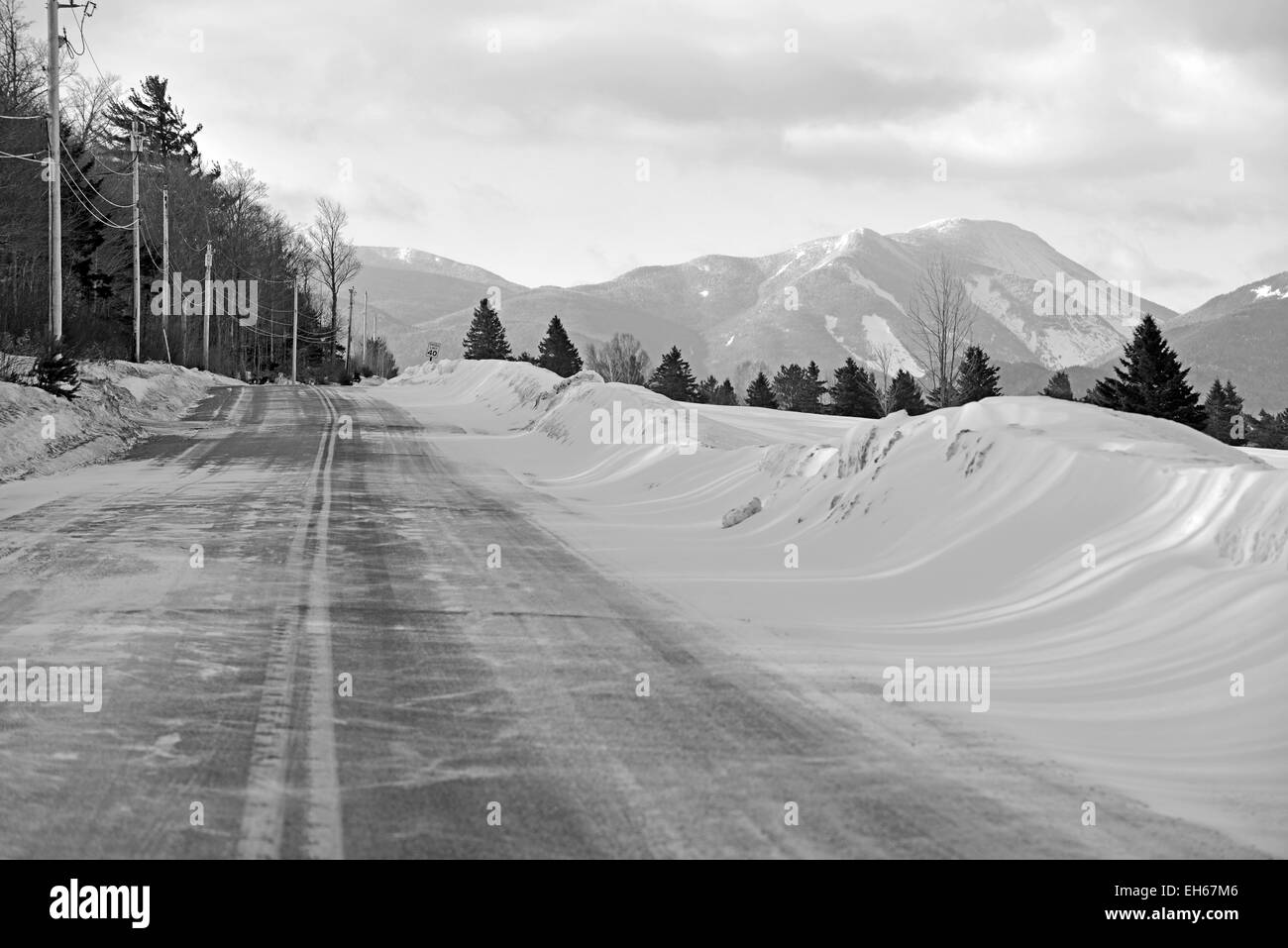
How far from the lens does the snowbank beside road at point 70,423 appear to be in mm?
15859

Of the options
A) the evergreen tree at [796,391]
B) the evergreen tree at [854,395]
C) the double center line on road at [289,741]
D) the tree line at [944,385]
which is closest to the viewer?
the double center line on road at [289,741]

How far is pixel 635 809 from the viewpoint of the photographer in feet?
12.3

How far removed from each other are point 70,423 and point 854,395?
6824cm

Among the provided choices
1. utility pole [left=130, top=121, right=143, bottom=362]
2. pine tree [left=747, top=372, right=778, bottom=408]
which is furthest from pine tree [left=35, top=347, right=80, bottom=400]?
pine tree [left=747, top=372, right=778, bottom=408]

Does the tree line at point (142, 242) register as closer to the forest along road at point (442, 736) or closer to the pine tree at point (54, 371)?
the pine tree at point (54, 371)

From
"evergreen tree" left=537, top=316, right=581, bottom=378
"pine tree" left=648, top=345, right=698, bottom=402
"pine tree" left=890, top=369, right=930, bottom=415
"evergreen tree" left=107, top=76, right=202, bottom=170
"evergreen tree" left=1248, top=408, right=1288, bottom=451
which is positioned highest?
"evergreen tree" left=107, top=76, right=202, bottom=170

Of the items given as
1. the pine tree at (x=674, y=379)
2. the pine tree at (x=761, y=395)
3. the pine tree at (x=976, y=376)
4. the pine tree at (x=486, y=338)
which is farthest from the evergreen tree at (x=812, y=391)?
the pine tree at (x=486, y=338)

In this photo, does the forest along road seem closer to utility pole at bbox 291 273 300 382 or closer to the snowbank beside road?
the snowbank beside road

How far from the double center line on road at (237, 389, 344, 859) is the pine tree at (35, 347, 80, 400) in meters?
14.6

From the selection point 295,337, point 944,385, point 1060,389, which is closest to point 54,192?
point 944,385

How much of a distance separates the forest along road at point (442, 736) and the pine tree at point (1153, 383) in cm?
5185

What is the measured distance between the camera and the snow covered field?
4707 millimetres
